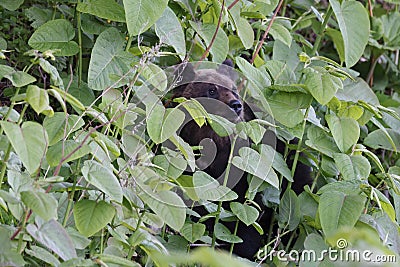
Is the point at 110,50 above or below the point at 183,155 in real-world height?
above

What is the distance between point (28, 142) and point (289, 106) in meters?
1.20

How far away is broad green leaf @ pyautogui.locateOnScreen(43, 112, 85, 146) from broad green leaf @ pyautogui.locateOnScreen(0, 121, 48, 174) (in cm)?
15

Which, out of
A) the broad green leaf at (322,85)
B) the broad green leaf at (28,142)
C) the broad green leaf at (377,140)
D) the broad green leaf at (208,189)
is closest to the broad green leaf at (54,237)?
the broad green leaf at (28,142)

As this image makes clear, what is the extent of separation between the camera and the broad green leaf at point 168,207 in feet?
5.56

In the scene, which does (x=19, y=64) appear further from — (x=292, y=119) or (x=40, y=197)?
(x=40, y=197)

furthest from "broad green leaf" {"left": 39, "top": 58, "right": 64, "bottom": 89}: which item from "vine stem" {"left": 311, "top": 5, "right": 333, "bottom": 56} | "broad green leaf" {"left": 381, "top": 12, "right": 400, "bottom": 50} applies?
"broad green leaf" {"left": 381, "top": 12, "right": 400, "bottom": 50}

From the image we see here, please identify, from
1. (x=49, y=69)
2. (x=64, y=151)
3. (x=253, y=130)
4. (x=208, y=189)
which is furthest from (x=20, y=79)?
(x=253, y=130)

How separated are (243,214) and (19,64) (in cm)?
137

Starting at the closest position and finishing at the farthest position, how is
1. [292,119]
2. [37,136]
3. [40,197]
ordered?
[40,197] < [37,136] < [292,119]

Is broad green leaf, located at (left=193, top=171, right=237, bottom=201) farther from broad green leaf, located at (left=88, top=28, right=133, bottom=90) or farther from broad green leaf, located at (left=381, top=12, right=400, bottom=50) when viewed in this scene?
broad green leaf, located at (left=381, top=12, right=400, bottom=50)

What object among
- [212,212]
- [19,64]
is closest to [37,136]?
[212,212]

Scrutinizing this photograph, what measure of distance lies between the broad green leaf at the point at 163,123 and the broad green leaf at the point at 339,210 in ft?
1.79

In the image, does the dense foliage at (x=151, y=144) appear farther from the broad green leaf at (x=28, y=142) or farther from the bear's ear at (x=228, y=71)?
the bear's ear at (x=228, y=71)

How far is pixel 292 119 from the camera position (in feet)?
7.89
